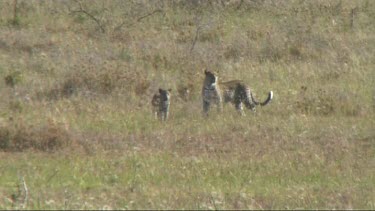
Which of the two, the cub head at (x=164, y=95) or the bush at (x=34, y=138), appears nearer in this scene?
the bush at (x=34, y=138)

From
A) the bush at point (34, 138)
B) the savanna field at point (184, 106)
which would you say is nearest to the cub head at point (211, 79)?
the savanna field at point (184, 106)

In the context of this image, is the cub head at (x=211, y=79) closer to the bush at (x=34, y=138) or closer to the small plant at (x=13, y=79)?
the small plant at (x=13, y=79)

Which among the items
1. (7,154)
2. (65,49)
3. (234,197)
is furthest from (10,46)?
(234,197)

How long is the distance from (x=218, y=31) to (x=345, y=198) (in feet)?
36.6

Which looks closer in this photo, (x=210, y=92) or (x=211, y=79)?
(x=210, y=92)

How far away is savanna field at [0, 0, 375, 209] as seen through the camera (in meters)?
8.75

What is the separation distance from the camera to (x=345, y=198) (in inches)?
325

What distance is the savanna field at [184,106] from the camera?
8750 mm

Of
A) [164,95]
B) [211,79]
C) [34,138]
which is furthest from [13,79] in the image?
[34,138]

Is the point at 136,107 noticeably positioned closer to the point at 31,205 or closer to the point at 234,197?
the point at 234,197

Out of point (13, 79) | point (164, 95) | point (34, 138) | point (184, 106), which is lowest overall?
point (34, 138)

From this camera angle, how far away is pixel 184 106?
1352 cm

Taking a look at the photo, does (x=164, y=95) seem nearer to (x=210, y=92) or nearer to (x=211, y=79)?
(x=210, y=92)

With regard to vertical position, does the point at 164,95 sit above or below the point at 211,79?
below
